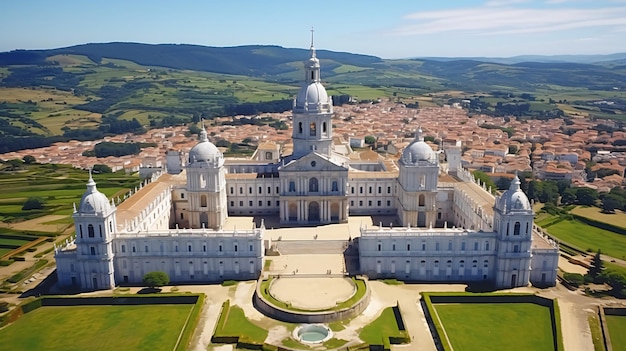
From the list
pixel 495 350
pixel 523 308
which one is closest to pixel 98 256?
pixel 495 350

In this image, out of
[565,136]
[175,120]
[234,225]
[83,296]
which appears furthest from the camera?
[175,120]

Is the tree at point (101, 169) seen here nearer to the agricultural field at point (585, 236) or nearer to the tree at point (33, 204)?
the tree at point (33, 204)

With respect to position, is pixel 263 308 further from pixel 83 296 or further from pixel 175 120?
pixel 175 120

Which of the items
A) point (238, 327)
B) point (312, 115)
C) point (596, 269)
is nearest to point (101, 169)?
point (312, 115)

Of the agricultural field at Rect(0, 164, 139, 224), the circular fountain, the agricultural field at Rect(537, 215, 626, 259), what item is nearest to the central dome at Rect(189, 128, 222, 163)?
the agricultural field at Rect(0, 164, 139, 224)

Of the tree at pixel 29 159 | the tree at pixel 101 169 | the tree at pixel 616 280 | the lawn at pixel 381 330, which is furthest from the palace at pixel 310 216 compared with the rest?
the tree at pixel 29 159

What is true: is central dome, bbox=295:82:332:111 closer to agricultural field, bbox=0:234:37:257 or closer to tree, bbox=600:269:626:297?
tree, bbox=600:269:626:297

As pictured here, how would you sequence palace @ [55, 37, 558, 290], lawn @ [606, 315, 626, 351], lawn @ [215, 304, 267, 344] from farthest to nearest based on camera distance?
palace @ [55, 37, 558, 290]
lawn @ [215, 304, 267, 344]
lawn @ [606, 315, 626, 351]
